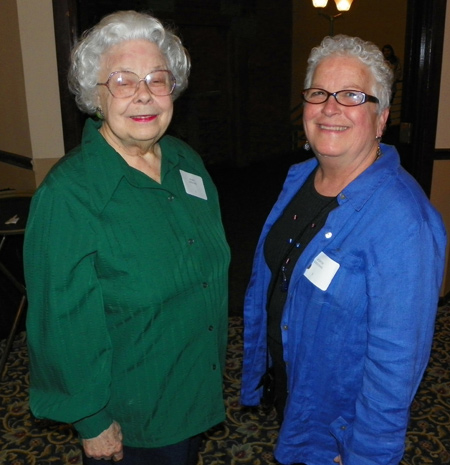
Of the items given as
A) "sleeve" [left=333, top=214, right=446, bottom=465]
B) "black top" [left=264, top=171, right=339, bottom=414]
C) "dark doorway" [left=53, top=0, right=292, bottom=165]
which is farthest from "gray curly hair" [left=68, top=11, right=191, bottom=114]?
"dark doorway" [left=53, top=0, right=292, bottom=165]

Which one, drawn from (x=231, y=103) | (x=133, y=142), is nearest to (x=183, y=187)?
(x=133, y=142)

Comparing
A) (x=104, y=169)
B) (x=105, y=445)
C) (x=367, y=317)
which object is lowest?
(x=105, y=445)

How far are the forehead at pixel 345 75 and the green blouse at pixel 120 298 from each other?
21.6 inches

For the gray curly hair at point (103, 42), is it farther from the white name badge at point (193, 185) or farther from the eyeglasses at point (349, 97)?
the eyeglasses at point (349, 97)

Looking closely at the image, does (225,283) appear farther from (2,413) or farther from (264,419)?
(2,413)

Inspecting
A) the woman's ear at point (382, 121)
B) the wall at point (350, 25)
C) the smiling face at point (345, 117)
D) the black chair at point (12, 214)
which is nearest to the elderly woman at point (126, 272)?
the smiling face at point (345, 117)

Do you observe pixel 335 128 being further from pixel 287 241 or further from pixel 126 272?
pixel 126 272

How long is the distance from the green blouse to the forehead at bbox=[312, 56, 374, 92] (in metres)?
0.55

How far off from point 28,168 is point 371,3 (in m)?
10.2

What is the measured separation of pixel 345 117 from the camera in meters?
1.56

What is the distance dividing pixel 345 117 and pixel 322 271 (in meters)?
0.45

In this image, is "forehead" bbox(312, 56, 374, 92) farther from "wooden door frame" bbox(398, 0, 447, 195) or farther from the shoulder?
"wooden door frame" bbox(398, 0, 447, 195)

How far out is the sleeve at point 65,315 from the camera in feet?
4.47

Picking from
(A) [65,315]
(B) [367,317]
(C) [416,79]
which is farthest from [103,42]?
(C) [416,79]
